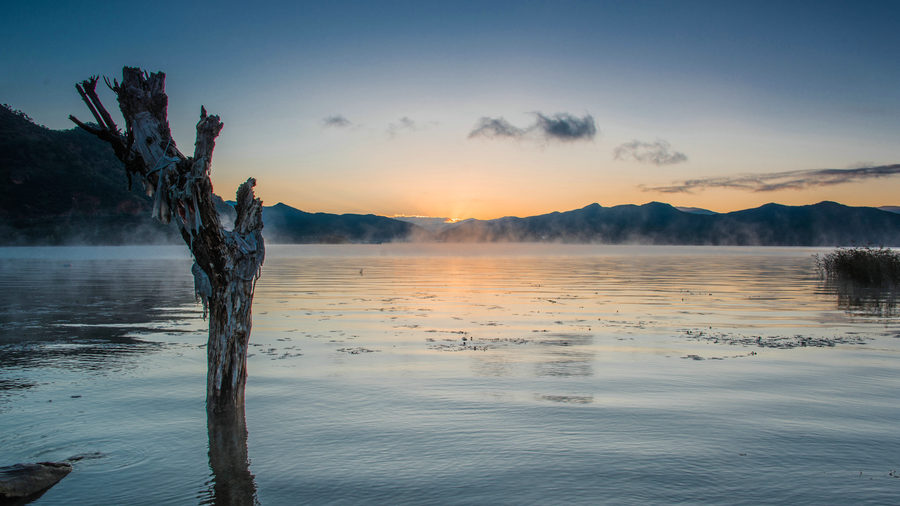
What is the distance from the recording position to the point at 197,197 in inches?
325

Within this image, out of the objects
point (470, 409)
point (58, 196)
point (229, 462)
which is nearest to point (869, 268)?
point (470, 409)

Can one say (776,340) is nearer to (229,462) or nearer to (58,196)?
(229,462)

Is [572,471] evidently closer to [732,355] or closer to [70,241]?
[732,355]

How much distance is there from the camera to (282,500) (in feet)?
21.8

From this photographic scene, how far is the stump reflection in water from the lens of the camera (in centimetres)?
675

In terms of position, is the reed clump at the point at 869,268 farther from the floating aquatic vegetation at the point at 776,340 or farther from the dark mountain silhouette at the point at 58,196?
the dark mountain silhouette at the point at 58,196

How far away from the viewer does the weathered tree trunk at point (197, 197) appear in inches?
327

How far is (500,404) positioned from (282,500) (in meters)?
4.44

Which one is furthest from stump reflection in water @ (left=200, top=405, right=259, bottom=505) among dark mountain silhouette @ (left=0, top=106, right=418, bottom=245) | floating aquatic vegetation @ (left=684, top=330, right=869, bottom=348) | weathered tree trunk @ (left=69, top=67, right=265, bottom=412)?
dark mountain silhouette @ (left=0, top=106, right=418, bottom=245)

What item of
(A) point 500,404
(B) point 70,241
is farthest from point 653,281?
(B) point 70,241

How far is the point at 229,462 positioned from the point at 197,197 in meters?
3.33

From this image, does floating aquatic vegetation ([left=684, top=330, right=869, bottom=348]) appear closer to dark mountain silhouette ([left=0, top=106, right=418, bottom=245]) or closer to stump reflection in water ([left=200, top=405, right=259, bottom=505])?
stump reflection in water ([left=200, top=405, right=259, bottom=505])

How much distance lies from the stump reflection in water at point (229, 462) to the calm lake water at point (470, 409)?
39mm

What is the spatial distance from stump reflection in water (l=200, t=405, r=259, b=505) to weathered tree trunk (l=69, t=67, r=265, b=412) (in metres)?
0.79
